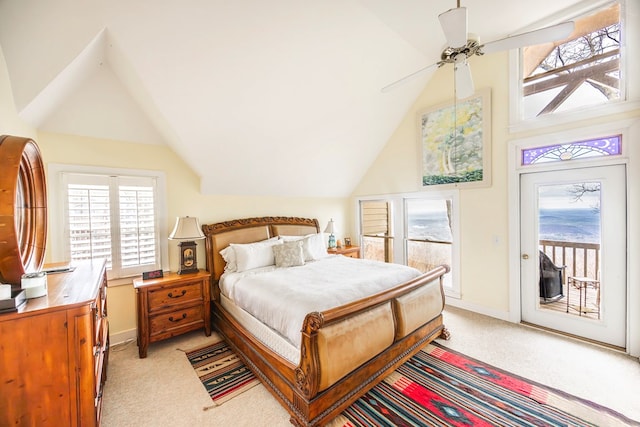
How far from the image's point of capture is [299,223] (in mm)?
4684

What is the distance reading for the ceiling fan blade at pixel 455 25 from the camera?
164 centimetres

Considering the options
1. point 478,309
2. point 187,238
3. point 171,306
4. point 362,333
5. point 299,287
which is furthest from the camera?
point 478,309

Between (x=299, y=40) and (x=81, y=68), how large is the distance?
6.75 ft

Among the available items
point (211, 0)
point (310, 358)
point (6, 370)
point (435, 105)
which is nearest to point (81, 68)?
point (211, 0)

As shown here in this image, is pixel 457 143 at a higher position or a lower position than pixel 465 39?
lower

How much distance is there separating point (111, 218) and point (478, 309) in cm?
499

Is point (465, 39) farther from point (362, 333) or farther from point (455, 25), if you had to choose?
point (362, 333)

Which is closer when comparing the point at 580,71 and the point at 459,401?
the point at 459,401

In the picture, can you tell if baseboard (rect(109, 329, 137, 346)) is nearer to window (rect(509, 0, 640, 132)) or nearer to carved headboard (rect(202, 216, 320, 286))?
carved headboard (rect(202, 216, 320, 286))

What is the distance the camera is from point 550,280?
327 centimetres

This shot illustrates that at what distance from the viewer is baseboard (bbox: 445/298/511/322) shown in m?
3.51

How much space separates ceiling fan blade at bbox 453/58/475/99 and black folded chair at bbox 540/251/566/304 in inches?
94.6

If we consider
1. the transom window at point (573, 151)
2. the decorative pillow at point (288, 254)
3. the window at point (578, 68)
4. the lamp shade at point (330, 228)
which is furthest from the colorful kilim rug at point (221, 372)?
the window at point (578, 68)

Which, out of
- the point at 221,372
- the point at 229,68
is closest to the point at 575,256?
the point at 221,372
